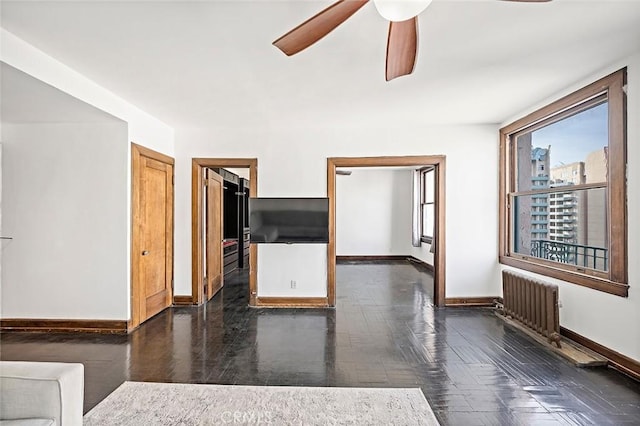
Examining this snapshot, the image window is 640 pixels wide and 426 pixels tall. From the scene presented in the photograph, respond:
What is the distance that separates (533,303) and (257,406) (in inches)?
128

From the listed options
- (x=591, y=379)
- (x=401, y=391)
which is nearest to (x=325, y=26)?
(x=401, y=391)

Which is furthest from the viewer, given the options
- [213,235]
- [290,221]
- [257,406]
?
[213,235]

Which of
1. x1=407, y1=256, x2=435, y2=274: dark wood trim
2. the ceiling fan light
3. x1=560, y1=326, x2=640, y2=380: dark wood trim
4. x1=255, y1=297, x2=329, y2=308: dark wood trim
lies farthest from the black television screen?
x1=407, y1=256, x2=435, y2=274: dark wood trim

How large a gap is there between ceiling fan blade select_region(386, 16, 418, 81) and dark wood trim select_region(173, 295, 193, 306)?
4342 mm

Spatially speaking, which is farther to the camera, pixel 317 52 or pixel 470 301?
pixel 470 301

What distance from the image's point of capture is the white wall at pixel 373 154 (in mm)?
5090

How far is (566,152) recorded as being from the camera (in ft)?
12.6

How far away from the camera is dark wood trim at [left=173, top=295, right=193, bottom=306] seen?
514 cm

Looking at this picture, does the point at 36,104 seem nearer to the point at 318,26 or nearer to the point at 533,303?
the point at 318,26

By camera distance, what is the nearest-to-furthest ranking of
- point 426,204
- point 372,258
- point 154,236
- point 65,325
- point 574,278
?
point 574,278 < point 65,325 < point 154,236 < point 426,204 < point 372,258

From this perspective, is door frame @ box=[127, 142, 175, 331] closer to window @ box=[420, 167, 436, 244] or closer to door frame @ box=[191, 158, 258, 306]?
door frame @ box=[191, 158, 258, 306]

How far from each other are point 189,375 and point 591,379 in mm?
3374

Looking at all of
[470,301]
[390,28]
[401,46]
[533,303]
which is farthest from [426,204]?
[390,28]

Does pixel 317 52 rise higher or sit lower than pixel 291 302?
higher
